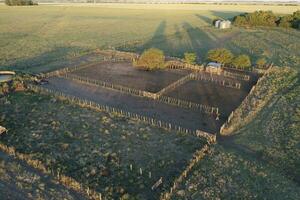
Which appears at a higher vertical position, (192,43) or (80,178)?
(192,43)

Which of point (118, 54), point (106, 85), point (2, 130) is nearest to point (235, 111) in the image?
point (106, 85)

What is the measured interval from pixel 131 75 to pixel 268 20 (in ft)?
203

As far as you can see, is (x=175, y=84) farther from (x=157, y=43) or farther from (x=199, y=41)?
(x=199, y=41)

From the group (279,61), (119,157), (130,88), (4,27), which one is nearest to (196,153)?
(119,157)

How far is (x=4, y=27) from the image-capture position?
8700cm

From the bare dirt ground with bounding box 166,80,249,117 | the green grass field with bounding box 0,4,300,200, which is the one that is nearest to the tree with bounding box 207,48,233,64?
the bare dirt ground with bounding box 166,80,249,117

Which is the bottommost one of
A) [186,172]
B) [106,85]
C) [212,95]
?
[186,172]

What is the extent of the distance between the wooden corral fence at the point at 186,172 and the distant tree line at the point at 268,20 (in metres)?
72.1

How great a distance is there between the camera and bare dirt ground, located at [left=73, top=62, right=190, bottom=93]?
41.6 metres

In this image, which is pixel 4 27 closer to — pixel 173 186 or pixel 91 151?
pixel 91 151

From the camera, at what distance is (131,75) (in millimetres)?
Result: 45219

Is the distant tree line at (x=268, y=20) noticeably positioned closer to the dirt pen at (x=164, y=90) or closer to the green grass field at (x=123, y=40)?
the green grass field at (x=123, y=40)

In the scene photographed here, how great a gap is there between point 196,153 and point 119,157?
6.70 meters

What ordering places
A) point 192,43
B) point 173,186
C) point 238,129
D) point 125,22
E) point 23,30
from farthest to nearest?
point 125,22
point 23,30
point 192,43
point 238,129
point 173,186
